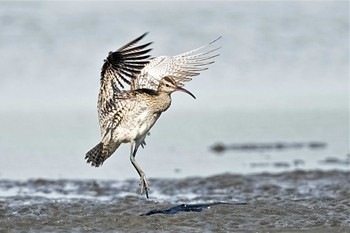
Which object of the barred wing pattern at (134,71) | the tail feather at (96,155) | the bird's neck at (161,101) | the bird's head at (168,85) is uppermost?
the barred wing pattern at (134,71)

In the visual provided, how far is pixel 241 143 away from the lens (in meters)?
14.5

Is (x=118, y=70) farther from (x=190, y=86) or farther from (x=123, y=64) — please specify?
(x=190, y=86)

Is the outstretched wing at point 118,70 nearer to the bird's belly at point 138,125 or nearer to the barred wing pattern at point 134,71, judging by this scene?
the barred wing pattern at point 134,71

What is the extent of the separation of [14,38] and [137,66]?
1268cm

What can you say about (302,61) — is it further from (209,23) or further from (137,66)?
(137,66)

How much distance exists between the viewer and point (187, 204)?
10352 mm

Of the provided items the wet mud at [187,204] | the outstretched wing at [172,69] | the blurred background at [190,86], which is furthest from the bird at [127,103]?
the blurred background at [190,86]

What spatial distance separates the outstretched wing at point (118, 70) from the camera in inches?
372

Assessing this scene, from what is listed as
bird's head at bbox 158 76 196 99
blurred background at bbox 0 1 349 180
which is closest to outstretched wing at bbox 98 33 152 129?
bird's head at bbox 158 76 196 99

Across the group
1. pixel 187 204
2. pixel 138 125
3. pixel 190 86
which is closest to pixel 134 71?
pixel 138 125

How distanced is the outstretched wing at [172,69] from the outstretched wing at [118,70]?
1.90 ft

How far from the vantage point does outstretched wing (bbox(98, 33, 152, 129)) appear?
9.45m

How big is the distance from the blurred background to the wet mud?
2.48 feet

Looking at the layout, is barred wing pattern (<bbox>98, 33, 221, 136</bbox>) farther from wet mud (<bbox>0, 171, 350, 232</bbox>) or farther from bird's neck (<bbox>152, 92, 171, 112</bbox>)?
wet mud (<bbox>0, 171, 350, 232</bbox>)
